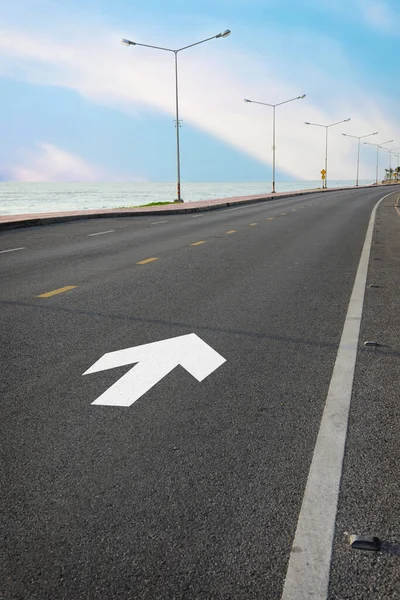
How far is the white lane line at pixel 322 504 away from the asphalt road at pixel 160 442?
0.05m

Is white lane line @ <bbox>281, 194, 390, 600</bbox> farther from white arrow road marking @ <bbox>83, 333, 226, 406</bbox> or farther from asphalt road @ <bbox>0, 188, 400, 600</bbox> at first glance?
white arrow road marking @ <bbox>83, 333, 226, 406</bbox>

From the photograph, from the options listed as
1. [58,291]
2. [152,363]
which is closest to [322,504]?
[152,363]

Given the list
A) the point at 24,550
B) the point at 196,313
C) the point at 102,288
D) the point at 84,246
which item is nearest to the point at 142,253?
the point at 84,246

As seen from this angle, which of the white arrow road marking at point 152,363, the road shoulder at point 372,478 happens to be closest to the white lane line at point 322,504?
the road shoulder at point 372,478

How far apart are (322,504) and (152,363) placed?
2.41m

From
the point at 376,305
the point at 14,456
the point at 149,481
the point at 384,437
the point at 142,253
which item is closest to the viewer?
the point at 149,481

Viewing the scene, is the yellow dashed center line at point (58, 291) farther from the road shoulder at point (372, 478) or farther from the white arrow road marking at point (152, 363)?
the road shoulder at point (372, 478)

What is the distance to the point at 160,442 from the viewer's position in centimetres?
353

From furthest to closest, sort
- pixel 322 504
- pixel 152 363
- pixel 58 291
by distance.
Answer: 1. pixel 58 291
2. pixel 152 363
3. pixel 322 504

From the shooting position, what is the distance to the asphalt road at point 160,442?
240 cm

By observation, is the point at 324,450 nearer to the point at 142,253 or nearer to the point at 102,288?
the point at 102,288

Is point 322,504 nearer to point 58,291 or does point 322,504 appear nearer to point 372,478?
point 372,478

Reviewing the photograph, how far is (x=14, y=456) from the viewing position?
11.0 ft

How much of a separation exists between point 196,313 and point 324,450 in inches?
144
